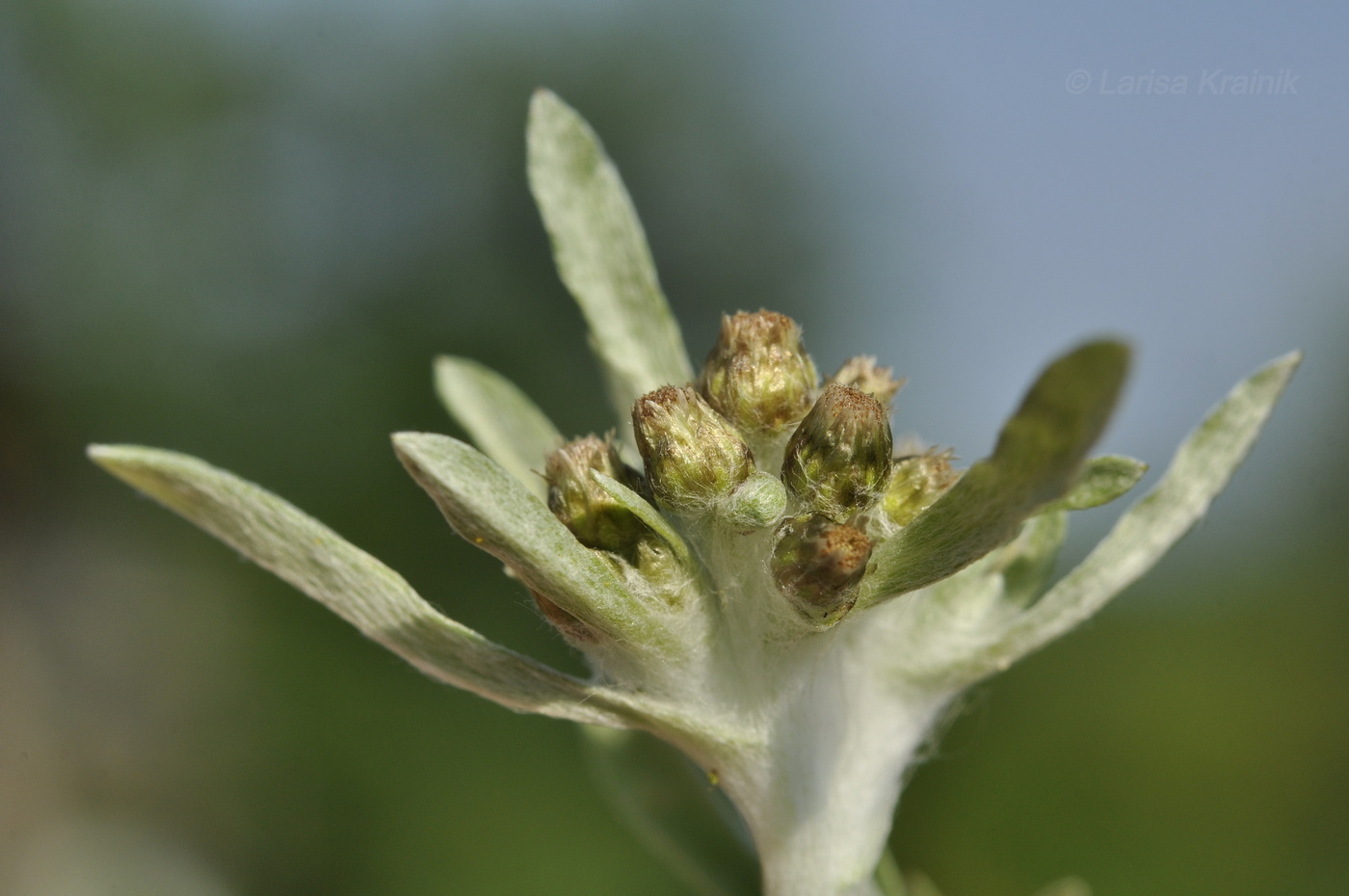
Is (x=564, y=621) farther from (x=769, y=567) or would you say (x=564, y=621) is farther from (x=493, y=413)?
(x=493, y=413)

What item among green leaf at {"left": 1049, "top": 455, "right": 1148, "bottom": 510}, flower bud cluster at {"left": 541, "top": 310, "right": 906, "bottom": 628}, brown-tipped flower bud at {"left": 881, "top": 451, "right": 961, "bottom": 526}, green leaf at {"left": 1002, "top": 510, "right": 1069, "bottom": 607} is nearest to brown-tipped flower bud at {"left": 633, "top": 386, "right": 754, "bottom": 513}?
flower bud cluster at {"left": 541, "top": 310, "right": 906, "bottom": 628}

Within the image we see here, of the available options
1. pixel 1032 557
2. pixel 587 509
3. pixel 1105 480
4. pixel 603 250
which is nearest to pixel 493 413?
pixel 603 250

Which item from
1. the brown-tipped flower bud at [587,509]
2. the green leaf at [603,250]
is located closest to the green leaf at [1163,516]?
the brown-tipped flower bud at [587,509]

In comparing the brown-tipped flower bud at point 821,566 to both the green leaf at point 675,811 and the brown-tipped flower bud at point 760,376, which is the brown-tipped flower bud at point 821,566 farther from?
the green leaf at point 675,811

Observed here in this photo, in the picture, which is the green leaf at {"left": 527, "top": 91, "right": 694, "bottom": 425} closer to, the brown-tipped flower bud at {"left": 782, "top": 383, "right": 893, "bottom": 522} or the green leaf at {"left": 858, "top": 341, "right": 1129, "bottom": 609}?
the brown-tipped flower bud at {"left": 782, "top": 383, "right": 893, "bottom": 522}

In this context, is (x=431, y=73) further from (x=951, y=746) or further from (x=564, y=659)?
(x=951, y=746)

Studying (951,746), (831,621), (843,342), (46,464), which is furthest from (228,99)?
(831,621)
